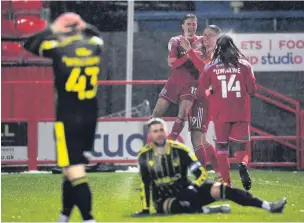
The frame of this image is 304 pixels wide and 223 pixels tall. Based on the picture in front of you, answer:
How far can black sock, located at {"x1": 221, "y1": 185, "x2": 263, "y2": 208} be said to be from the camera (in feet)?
33.6

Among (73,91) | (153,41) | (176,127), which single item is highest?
(153,41)

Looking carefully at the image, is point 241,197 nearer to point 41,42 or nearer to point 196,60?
point 41,42

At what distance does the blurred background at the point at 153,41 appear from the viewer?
20344mm

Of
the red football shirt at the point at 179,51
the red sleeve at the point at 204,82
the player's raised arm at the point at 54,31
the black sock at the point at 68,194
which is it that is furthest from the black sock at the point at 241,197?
the red football shirt at the point at 179,51

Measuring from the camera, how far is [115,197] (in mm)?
12938

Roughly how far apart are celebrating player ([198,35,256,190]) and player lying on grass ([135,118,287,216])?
1.99 metres

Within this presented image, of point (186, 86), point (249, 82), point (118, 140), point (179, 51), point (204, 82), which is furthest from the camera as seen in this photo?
point (118, 140)

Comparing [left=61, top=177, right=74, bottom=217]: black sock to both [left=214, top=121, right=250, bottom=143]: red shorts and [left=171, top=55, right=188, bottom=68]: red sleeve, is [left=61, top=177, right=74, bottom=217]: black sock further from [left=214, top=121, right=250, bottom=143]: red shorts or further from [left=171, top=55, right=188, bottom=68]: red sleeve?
[left=171, top=55, right=188, bottom=68]: red sleeve

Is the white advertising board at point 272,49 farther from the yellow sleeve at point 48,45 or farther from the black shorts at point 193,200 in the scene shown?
the yellow sleeve at point 48,45

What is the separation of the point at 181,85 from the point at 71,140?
548 cm

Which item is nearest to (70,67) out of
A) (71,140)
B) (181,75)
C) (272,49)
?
(71,140)

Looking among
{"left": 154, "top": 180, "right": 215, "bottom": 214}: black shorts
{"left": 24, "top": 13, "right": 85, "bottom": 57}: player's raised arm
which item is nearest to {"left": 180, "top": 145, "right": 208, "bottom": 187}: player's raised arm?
{"left": 154, "top": 180, "right": 215, "bottom": 214}: black shorts

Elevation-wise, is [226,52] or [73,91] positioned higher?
[226,52]

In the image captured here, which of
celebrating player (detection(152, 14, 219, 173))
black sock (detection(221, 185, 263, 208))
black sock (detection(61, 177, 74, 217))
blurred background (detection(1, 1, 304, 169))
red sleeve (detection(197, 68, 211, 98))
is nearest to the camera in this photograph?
black sock (detection(61, 177, 74, 217))
